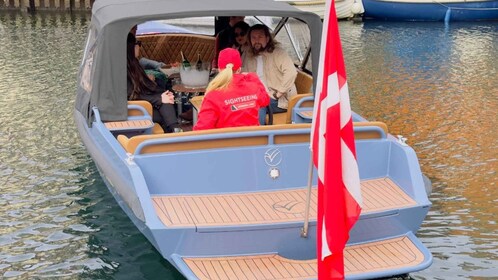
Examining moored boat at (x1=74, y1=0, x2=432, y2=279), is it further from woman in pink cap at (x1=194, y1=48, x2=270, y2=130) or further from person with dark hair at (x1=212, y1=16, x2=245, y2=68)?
person with dark hair at (x1=212, y1=16, x2=245, y2=68)

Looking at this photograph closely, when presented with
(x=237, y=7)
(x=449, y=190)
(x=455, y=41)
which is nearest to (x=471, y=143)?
(x=449, y=190)

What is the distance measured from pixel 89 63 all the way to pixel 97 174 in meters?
1.56

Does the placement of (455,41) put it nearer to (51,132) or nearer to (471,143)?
(471,143)

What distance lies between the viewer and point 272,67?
8414 mm

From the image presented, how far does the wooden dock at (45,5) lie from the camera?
2308cm

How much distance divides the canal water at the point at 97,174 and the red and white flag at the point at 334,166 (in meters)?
2.10

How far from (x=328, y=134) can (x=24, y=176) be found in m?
5.28

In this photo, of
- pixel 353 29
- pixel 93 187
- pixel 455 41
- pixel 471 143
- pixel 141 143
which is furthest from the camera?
pixel 353 29

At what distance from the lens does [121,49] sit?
7.04 metres

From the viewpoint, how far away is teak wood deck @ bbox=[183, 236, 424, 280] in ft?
16.3

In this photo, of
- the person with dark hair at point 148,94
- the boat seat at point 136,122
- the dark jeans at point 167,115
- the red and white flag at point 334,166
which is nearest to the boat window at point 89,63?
the person with dark hair at point 148,94

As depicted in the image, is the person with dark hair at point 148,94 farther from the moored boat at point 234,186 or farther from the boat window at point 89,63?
the moored boat at point 234,186

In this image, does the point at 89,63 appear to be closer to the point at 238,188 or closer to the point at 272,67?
the point at 272,67

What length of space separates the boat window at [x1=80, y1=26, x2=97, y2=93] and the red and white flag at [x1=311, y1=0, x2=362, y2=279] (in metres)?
3.49
